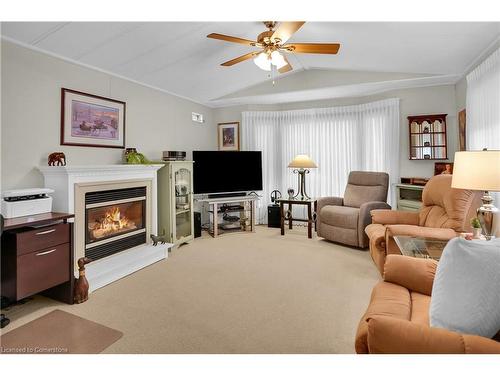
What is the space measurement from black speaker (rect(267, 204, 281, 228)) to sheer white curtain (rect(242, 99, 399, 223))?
0.31 meters

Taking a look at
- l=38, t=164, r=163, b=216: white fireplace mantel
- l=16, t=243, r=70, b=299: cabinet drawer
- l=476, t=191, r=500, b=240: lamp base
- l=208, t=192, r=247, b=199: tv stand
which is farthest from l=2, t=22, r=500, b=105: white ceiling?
l=16, t=243, r=70, b=299: cabinet drawer

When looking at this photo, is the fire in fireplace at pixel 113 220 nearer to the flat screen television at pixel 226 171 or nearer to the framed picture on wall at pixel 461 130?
the flat screen television at pixel 226 171

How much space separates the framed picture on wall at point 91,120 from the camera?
3082 millimetres

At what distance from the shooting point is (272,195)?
18.4 feet

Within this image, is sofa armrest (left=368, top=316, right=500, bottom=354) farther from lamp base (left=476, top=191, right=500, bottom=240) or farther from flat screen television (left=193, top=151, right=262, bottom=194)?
flat screen television (left=193, top=151, right=262, bottom=194)

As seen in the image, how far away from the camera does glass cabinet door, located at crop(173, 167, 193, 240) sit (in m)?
4.24

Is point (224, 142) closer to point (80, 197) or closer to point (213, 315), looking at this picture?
point (80, 197)

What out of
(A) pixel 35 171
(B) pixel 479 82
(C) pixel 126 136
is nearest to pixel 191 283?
(A) pixel 35 171

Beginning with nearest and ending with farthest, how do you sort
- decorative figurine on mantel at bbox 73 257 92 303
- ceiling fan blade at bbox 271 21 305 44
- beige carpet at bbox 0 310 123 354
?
beige carpet at bbox 0 310 123 354 → ceiling fan blade at bbox 271 21 305 44 → decorative figurine on mantel at bbox 73 257 92 303

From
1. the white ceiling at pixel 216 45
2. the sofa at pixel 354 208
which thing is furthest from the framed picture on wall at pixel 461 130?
the sofa at pixel 354 208

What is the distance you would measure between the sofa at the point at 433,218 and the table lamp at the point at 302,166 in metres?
1.53

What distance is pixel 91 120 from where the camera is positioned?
11.0ft

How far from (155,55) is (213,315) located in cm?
295

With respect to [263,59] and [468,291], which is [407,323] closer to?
[468,291]
